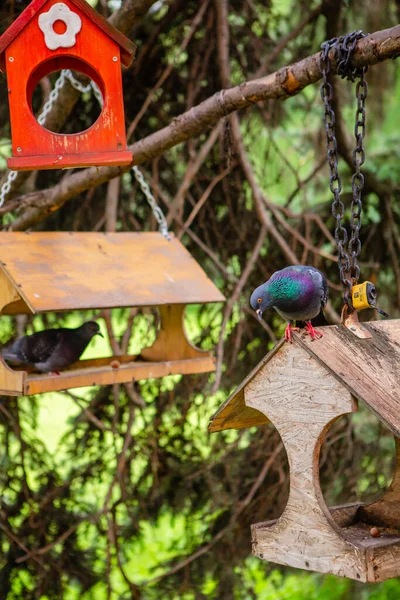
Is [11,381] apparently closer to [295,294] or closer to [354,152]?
[295,294]

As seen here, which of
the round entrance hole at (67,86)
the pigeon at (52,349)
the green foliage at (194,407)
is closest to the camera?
the round entrance hole at (67,86)

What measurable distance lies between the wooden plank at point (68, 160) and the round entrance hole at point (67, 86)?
0.73 feet

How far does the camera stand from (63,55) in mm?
2520

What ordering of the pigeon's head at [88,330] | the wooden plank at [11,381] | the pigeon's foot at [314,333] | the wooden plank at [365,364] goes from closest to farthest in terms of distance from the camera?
the wooden plank at [365,364]
the pigeon's foot at [314,333]
the wooden plank at [11,381]
the pigeon's head at [88,330]

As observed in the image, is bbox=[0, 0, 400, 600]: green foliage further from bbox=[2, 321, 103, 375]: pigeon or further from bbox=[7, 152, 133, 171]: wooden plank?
bbox=[7, 152, 133, 171]: wooden plank

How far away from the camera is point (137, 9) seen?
9.83 ft

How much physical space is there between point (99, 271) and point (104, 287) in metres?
0.11

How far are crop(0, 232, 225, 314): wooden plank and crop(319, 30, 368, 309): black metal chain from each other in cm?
108

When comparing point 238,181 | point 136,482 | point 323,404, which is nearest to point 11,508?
point 136,482

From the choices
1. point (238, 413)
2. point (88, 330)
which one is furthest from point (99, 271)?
point (238, 413)

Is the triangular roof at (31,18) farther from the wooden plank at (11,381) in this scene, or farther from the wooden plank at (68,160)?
the wooden plank at (11,381)

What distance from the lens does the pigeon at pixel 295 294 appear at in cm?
218

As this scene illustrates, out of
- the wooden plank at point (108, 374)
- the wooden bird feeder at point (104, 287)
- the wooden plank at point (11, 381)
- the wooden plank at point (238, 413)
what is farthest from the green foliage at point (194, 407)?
the wooden plank at point (238, 413)

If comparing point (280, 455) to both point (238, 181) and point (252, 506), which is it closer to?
point (252, 506)
